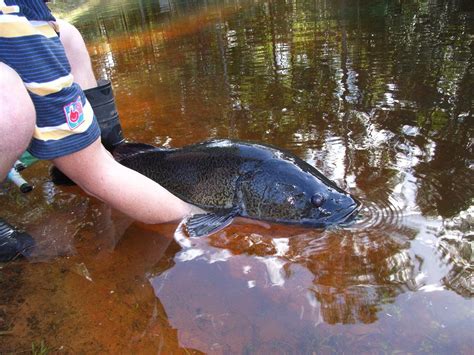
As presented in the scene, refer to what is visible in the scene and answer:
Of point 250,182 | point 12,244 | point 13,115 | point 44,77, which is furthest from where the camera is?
point 250,182

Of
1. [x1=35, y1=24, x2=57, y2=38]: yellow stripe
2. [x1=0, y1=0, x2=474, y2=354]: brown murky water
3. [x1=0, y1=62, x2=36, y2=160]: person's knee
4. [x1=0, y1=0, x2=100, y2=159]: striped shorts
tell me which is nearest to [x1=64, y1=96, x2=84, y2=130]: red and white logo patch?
[x1=0, y1=0, x2=100, y2=159]: striped shorts

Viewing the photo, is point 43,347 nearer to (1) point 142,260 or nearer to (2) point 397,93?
(1) point 142,260

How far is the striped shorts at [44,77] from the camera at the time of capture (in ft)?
6.52

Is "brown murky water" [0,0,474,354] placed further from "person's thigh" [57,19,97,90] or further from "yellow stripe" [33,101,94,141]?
"person's thigh" [57,19,97,90]

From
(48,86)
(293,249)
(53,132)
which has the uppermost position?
(48,86)

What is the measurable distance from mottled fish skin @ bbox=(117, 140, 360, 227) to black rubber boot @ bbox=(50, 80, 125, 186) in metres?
0.35

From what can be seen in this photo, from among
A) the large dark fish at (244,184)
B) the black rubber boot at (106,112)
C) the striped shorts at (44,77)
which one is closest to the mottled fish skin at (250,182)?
the large dark fish at (244,184)

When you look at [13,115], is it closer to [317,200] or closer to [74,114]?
[74,114]

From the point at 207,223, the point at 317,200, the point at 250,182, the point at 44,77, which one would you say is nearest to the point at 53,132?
the point at 44,77

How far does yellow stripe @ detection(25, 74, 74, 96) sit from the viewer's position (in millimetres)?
2051

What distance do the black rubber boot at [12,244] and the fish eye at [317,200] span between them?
175 cm

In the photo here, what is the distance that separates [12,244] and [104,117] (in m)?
1.18

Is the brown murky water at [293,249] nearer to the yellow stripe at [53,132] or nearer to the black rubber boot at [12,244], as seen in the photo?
the black rubber boot at [12,244]

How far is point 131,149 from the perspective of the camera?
10.6ft
